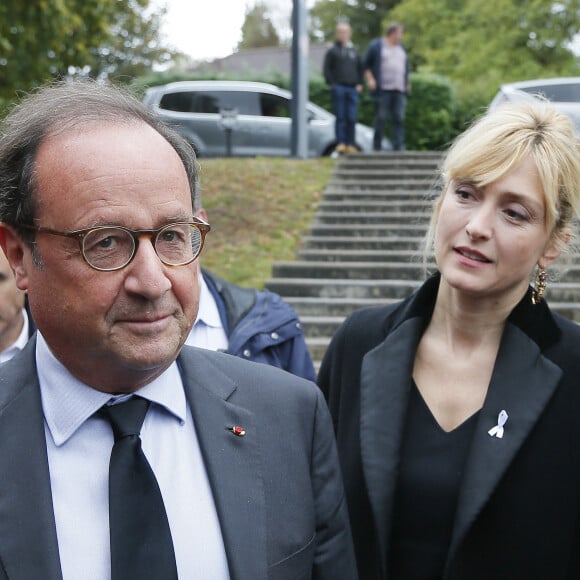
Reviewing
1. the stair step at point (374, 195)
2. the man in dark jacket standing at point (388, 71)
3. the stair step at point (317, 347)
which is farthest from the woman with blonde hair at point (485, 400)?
the man in dark jacket standing at point (388, 71)

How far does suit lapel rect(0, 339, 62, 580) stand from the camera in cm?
149

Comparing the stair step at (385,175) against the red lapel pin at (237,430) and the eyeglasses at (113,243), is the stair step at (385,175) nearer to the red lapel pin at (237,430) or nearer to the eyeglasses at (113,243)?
the red lapel pin at (237,430)

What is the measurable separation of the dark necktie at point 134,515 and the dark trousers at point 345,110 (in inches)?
486

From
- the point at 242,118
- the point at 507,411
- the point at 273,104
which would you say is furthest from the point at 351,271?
the point at 273,104

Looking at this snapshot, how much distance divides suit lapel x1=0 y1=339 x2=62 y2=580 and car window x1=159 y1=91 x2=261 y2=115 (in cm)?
1555

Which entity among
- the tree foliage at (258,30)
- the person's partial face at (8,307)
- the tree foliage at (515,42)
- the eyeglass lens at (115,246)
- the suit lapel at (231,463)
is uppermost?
the eyeglass lens at (115,246)

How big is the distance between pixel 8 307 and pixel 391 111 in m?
11.0

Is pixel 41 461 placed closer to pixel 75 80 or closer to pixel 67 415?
pixel 67 415

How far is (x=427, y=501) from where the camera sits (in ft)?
8.11

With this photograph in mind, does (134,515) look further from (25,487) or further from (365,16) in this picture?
(365,16)

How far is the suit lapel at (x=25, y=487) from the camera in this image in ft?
4.89

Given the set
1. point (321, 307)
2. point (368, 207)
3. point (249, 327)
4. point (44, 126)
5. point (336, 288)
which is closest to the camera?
point (44, 126)

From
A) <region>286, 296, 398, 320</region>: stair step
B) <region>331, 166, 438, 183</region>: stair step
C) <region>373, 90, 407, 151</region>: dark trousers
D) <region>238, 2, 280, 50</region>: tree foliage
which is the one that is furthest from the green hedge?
<region>238, 2, 280, 50</region>: tree foliage

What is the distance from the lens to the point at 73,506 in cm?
158
